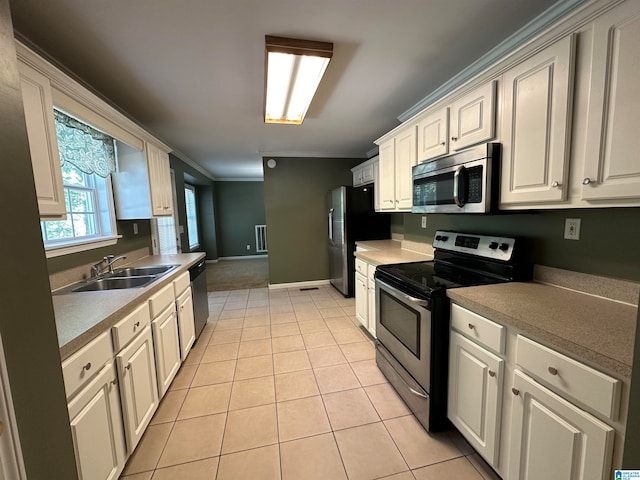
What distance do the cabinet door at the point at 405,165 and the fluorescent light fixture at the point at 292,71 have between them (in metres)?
0.96

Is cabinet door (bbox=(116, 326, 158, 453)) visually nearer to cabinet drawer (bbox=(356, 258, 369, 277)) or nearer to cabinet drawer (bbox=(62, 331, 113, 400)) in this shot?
cabinet drawer (bbox=(62, 331, 113, 400))

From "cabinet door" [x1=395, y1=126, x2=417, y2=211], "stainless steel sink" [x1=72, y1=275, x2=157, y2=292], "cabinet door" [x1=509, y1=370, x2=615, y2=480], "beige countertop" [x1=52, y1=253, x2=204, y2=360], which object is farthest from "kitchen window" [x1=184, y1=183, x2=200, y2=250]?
"cabinet door" [x1=509, y1=370, x2=615, y2=480]

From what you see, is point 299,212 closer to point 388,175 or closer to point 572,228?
point 388,175

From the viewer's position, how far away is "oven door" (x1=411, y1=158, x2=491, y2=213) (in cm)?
160

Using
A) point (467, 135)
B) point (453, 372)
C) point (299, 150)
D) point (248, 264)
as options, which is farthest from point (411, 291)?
point (248, 264)

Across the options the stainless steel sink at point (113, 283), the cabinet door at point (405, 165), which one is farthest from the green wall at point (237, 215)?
the cabinet door at point (405, 165)

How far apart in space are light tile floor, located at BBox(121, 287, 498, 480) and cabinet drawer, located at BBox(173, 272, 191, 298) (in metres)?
0.72

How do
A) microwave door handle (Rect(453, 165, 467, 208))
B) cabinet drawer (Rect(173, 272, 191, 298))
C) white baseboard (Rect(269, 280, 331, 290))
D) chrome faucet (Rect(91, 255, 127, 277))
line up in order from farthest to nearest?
white baseboard (Rect(269, 280, 331, 290))
cabinet drawer (Rect(173, 272, 191, 298))
chrome faucet (Rect(91, 255, 127, 277))
microwave door handle (Rect(453, 165, 467, 208))

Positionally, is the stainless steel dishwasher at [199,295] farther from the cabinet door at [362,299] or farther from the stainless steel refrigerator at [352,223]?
the stainless steel refrigerator at [352,223]

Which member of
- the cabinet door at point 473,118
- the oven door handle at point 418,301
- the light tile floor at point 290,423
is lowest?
the light tile floor at point 290,423

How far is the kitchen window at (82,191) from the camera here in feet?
5.96

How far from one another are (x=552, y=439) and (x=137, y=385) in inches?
80.7

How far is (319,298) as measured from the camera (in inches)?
171

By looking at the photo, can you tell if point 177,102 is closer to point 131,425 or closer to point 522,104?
point 131,425
